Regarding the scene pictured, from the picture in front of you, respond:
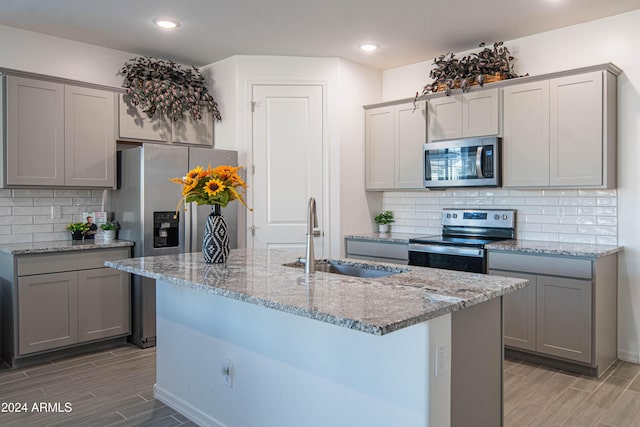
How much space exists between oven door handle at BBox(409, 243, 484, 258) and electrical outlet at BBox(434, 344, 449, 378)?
2.16m

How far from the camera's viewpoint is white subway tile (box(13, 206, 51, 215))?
3959 mm

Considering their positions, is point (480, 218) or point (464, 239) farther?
point (480, 218)

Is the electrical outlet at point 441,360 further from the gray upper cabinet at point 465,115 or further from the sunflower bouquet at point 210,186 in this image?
the gray upper cabinet at point 465,115

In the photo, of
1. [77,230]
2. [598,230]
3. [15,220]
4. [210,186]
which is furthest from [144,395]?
[598,230]

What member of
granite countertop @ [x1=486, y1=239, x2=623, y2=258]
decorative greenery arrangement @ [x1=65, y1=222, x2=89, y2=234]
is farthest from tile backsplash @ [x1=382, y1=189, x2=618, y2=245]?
decorative greenery arrangement @ [x1=65, y1=222, x2=89, y2=234]

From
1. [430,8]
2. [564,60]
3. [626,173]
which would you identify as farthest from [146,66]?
[626,173]

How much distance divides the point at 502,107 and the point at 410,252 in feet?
4.60

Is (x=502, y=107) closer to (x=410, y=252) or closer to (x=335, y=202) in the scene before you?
(x=410, y=252)

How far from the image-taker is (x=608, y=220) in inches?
146

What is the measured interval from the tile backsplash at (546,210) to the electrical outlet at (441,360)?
2.64 metres

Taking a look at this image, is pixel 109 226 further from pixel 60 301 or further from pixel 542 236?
pixel 542 236

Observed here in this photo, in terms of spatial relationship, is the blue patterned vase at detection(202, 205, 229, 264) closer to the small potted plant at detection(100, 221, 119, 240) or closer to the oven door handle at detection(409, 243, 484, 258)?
the small potted plant at detection(100, 221, 119, 240)

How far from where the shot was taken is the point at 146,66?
4.39 meters

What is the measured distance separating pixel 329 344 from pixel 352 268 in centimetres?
69
